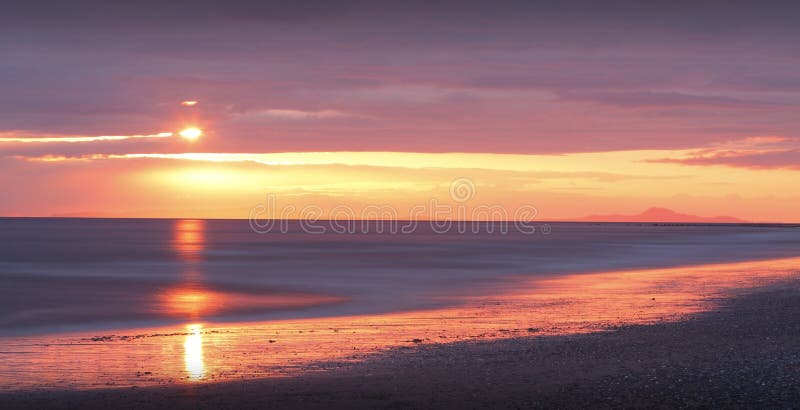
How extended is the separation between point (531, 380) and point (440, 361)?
114 inches

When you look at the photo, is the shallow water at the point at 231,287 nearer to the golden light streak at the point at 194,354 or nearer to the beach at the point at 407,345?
the beach at the point at 407,345

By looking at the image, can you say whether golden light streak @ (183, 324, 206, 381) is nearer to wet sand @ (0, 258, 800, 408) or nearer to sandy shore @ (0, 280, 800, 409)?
wet sand @ (0, 258, 800, 408)

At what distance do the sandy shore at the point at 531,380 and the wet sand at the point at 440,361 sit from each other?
0.04m

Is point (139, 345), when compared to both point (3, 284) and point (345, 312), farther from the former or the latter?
point (3, 284)

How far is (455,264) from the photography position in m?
69.2

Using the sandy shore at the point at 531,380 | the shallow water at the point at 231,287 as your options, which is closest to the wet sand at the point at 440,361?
the sandy shore at the point at 531,380

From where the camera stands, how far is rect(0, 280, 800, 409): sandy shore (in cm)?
1523

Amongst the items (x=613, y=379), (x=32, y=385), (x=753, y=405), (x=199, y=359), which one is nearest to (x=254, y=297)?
(x=199, y=359)

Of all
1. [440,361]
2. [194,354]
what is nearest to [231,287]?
[194,354]

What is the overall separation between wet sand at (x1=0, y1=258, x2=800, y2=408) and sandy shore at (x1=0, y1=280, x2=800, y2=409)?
4 centimetres

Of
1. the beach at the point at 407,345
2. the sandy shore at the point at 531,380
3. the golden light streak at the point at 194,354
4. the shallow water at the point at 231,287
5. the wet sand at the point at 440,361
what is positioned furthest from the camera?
the shallow water at the point at 231,287

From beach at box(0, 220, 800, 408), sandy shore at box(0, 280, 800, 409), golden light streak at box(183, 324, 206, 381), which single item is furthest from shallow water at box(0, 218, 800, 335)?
sandy shore at box(0, 280, 800, 409)

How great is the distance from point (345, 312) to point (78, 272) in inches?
1322

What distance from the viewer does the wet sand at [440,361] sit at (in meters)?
15.6
